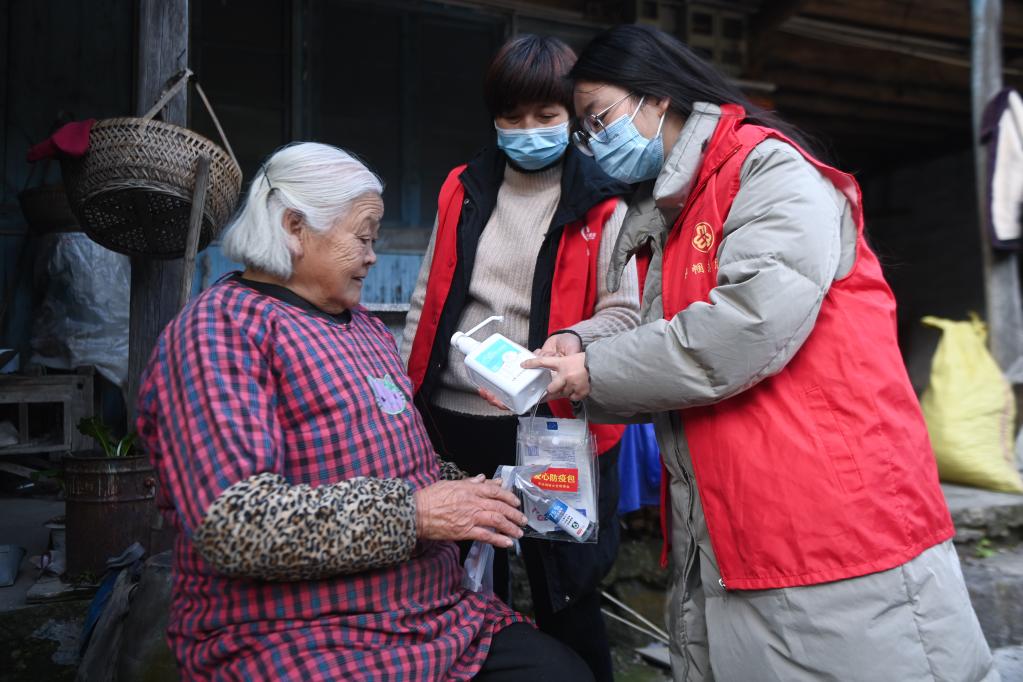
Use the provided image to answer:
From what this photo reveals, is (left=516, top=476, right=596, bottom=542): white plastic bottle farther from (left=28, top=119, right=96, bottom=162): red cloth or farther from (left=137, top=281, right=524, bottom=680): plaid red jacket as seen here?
(left=28, top=119, right=96, bottom=162): red cloth

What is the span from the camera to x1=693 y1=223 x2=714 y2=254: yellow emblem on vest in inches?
62.6

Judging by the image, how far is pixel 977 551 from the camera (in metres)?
3.99

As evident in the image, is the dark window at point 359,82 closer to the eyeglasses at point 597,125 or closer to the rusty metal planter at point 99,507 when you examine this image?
the rusty metal planter at point 99,507

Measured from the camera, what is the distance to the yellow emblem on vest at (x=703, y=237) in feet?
5.22

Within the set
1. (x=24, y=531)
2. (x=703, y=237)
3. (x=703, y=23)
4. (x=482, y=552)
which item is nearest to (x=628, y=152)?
(x=703, y=237)

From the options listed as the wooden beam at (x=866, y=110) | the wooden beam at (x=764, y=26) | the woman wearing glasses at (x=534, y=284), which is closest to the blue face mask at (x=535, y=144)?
the woman wearing glasses at (x=534, y=284)

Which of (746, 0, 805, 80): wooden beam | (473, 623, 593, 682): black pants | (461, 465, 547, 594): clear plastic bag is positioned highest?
(746, 0, 805, 80): wooden beam

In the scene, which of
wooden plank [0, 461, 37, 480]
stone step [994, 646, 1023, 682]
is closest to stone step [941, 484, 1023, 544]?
stone step [994, 646, 1023, 682]

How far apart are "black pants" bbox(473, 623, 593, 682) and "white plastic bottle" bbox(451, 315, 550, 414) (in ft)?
1.67

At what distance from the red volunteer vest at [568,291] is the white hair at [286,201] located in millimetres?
539

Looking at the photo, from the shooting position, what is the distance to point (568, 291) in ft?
7.31

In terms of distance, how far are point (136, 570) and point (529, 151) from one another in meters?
1.83

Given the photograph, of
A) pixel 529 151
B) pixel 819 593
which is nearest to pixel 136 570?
pixel 529 151

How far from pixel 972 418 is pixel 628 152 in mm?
3742
